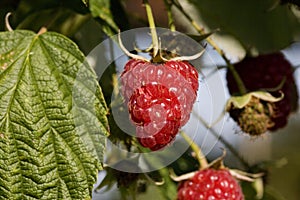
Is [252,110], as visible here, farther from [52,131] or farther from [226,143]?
[52,131]

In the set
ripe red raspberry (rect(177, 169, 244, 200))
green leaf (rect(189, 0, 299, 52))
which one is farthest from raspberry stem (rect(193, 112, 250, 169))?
green leaf (rect(189, 0, 299, 52))

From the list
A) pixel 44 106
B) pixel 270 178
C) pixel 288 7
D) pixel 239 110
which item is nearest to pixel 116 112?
pixel 44 106

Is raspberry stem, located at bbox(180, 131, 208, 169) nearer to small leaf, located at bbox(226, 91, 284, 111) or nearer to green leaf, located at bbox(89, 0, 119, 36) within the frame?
small leaf, located at bbox(226, 91, 284, 111)

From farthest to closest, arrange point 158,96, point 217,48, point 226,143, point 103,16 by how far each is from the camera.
Answer: point 226,143
point 217,48
point 103,16
point 158,96

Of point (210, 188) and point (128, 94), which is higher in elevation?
point (128, 94)

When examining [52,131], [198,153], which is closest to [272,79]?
[198,153]

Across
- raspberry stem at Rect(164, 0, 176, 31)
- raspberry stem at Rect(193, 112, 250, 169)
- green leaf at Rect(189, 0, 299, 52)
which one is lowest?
raspberry stem at Rect(193, 112, 250, 169)
